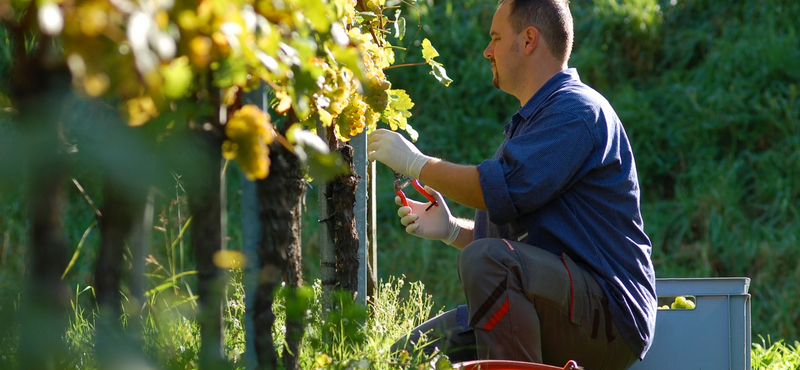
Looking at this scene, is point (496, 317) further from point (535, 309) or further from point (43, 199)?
point (43, 199)

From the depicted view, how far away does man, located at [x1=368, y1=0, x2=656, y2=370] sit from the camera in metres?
1.82

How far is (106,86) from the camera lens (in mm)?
697

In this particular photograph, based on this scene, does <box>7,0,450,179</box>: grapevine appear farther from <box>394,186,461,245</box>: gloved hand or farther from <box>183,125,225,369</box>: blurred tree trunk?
<box>394,186,461,245</box>: gloved hand

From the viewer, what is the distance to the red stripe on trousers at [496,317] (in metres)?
1.79

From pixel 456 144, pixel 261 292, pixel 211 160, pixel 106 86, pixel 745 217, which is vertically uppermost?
pixel 106 86

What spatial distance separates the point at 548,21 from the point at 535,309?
80cm

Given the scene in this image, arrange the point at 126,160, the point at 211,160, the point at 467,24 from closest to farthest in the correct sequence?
the point at 126,160
the point at 211,160
the point at 467,24

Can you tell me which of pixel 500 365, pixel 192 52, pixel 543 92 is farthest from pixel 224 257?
pixel 543 92

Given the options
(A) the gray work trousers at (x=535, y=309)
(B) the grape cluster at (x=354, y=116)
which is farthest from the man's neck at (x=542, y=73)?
(B) the grape cluster at (x=354, y=116)

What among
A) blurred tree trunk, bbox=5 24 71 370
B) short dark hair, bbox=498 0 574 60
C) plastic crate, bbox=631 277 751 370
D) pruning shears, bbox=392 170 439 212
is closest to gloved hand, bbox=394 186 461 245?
pruning shears, bbox=392 170 439 212

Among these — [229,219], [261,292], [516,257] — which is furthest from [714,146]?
[261,292]

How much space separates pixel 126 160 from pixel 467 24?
552 cm

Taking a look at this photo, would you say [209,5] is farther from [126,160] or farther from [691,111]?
[691,111]

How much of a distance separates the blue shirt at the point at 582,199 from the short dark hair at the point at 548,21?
0.25 metres
